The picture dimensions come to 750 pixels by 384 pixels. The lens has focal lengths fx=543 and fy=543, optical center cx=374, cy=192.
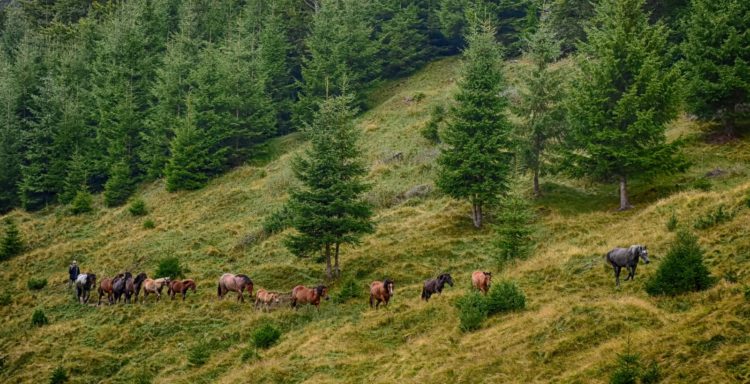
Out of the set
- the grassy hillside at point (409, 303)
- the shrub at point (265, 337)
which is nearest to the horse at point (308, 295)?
the grassy hillside at point (409, 303)

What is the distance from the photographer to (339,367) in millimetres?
18000

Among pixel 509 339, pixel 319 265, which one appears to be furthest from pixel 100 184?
pixel 509 339

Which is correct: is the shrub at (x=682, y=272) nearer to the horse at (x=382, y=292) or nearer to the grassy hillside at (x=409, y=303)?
the grassy hillside at (x=409, y=303)

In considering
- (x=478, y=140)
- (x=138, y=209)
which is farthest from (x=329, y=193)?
(x=138, y=209)

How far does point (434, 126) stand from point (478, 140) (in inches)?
666

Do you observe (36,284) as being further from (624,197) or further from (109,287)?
(624,197)

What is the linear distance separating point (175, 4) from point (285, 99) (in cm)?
2852

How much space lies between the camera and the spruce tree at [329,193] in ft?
92.1

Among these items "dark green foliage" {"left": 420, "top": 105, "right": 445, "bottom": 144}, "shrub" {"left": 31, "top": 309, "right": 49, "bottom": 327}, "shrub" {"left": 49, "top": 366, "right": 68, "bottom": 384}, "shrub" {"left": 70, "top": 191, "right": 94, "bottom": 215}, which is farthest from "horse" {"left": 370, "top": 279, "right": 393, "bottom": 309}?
"shrub" {"left": 70, "top": 191, "right": 94, "bottom": 215}

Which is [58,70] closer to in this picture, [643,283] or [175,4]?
[175,4]

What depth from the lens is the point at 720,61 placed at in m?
33.7

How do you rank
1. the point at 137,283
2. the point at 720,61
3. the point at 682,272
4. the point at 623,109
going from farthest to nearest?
the point at 720,61 < the point at 623,109 < the point at 137,283 < the point at 682,272

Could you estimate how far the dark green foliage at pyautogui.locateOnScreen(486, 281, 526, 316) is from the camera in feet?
62.4

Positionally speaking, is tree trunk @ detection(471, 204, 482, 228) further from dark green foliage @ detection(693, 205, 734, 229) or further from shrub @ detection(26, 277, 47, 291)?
shrub @ detection(26, 277, 47, 291)
